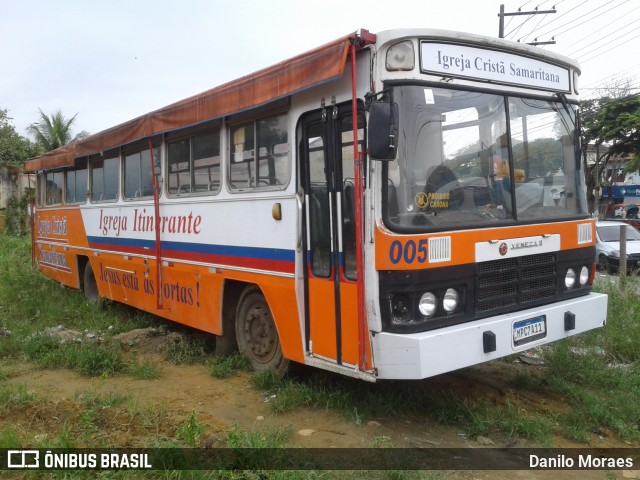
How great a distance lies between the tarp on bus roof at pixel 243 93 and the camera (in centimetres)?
435

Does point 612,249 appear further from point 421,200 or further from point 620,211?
point 620,211

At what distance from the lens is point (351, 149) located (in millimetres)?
4461

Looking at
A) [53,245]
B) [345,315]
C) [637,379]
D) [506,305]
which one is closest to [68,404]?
[345,315]

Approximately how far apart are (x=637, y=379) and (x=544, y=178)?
6.69 ft

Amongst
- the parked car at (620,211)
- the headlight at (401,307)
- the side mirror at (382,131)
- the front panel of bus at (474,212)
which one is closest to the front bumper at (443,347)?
Answer: the front panel of bus at (474,212)

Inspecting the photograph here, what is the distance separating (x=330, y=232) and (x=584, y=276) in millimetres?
2472

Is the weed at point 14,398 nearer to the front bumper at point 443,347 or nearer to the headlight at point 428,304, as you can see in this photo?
the front bumper at point 443,347

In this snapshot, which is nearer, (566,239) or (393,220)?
(393,220)

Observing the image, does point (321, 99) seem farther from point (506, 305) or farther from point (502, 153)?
point (506, 305)

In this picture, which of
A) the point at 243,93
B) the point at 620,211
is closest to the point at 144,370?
the point at 243,93

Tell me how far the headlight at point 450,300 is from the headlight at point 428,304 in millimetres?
86

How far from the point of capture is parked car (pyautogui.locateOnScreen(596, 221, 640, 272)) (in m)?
14.0

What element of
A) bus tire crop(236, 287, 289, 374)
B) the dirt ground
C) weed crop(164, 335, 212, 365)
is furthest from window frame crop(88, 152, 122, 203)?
bus tire crop(236, 287, 289, 374)

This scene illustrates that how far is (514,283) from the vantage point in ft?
15.3
